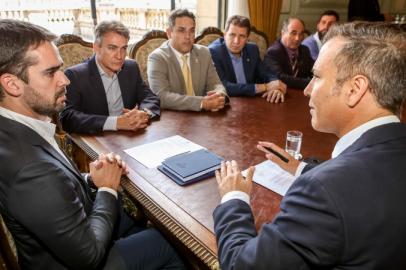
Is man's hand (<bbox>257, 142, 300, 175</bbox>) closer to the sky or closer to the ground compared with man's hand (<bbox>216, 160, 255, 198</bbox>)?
closer to the ground

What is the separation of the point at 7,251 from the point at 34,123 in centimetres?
41

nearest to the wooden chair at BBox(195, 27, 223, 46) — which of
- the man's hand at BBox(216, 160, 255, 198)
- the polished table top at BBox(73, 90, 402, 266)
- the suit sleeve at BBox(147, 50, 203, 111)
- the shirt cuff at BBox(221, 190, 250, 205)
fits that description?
the suit sleeve at BBox(147, 50, 203, 111)

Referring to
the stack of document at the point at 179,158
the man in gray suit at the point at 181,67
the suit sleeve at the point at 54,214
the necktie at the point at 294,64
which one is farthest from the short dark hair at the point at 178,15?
the suit sleeve at the point at 54,214

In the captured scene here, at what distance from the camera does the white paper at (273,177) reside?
120 cm

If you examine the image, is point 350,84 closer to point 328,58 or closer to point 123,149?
point 328,58

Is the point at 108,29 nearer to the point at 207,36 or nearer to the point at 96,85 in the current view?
Result: the point at 96,85

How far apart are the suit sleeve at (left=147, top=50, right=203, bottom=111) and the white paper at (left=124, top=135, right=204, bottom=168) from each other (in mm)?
492

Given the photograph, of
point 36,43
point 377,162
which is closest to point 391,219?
point 377,162

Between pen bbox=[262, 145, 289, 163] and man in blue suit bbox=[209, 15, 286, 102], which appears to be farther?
man in blue suit bbox=[209, 15, 286, 102]

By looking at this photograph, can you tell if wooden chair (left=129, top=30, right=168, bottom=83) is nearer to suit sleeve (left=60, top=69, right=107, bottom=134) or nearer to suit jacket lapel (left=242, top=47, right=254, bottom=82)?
suit jacket lapel (left=242, top=47, right=254, bottom=82)

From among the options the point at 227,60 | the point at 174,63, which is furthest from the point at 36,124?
the point at 227,60

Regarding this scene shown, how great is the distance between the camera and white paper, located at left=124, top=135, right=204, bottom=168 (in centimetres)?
139

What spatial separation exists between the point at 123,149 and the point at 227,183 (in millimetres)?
626

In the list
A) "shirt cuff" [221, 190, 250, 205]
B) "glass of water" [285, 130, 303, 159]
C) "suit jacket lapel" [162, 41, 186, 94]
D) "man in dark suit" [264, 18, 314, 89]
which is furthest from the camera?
"man in dark suit" [264, 18, 314, 89]
